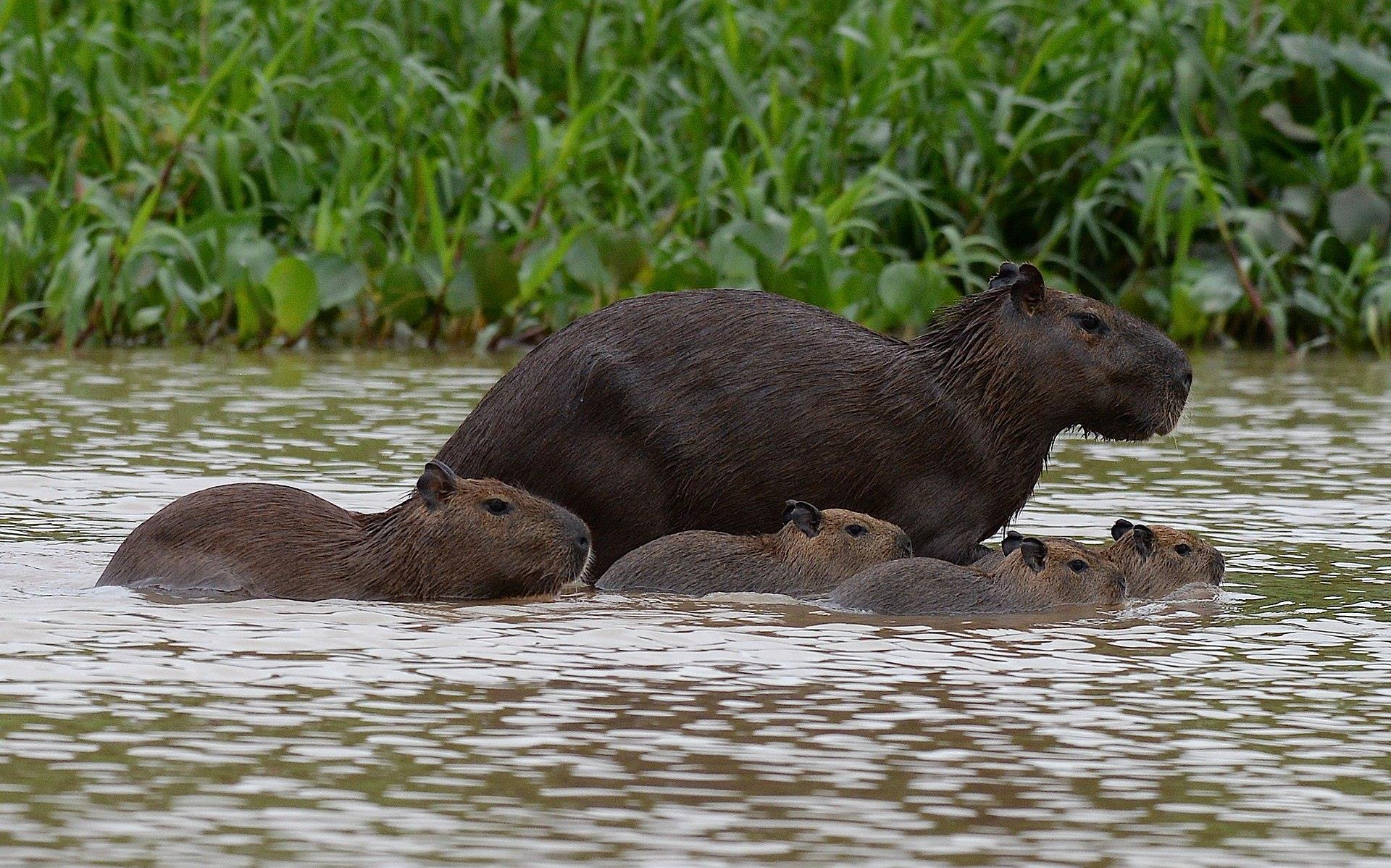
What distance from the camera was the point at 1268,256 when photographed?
502 inches

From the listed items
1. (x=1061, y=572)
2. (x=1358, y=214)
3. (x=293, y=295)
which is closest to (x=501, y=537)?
(x=1061, y=572)

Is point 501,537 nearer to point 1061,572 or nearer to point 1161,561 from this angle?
point 1061,572

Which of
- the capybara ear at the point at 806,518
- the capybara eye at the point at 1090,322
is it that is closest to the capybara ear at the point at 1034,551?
the capybara ear at the point at 806,518

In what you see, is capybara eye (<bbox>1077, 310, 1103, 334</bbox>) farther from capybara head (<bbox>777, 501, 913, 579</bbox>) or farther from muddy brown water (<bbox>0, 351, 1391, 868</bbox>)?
capybara head (<bbox>777, 501, 913, 579</bbox>)

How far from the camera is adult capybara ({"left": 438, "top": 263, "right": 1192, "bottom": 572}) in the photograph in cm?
629

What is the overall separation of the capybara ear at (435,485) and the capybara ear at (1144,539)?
5.53 ft

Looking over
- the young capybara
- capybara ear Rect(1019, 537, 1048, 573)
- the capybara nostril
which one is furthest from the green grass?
capybara ear Rect(1019, 537, 1048, 573)

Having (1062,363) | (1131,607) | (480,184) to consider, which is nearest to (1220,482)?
(1062,363)

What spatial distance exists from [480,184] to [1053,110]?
9.92 ft

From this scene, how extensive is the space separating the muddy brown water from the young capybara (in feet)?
0.50

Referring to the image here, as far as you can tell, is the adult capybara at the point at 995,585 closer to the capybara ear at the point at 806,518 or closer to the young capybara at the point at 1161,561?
the young capybara at the point at 1161,561

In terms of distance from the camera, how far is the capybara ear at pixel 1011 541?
232 inches

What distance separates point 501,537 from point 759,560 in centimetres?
63

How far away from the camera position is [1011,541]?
594cm
